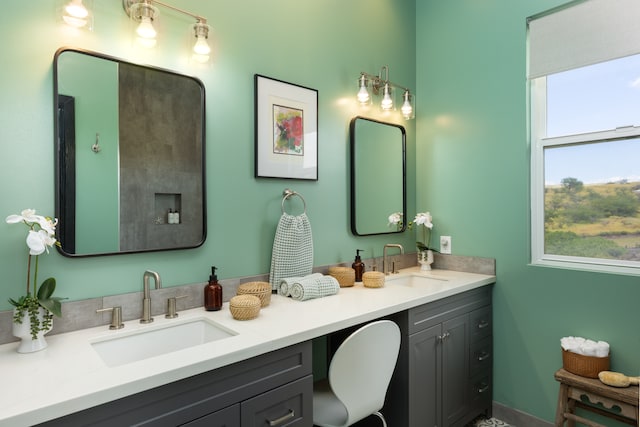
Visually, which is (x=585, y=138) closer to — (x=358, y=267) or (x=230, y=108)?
(x=358, y=267)

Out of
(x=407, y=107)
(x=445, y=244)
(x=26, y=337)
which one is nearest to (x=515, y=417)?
(x=445, y=244)

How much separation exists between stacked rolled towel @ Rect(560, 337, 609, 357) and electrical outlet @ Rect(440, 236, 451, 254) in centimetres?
87

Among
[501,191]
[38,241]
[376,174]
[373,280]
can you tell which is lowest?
[373,280]

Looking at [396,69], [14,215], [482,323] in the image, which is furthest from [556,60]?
[14,215]

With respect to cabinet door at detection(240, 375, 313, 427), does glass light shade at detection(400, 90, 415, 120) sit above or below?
above

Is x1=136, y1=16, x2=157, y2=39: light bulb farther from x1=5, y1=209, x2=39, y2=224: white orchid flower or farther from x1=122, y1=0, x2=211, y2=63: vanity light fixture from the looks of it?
x1=5, y1=209, x2=39, y2=224: white orchid flower

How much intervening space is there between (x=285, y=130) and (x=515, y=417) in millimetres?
2226

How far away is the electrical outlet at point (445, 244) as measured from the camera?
106 inches

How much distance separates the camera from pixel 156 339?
146cm

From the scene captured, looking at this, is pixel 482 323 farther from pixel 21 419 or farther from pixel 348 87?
pixel 21 419

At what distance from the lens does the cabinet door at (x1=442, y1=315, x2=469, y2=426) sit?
2053 millimetres

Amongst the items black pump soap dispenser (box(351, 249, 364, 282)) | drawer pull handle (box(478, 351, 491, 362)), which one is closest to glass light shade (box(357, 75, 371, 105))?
black pump soap dispenser (box(351, 249, 364, 282))

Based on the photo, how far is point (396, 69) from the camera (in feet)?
8.96

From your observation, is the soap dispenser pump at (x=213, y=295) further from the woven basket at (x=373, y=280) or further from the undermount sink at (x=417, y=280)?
the undermount sink at (x=417, y=280)
